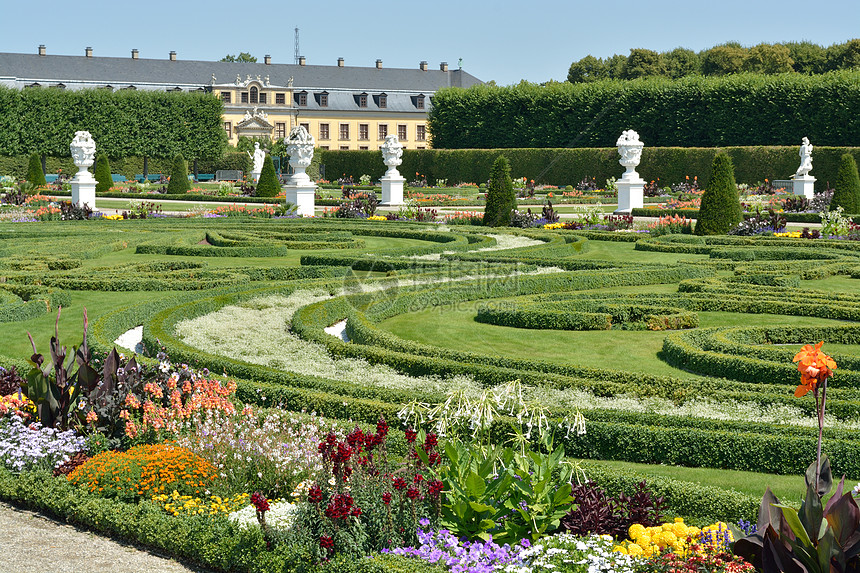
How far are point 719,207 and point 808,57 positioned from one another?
4891 centimetres

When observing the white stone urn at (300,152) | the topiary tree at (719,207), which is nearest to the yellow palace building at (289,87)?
the white stone urn at (300,152)

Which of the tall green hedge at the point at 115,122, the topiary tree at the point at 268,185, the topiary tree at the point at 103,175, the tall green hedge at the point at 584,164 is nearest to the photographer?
the topiary tree at the point at 268,185

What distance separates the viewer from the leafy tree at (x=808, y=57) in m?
61.7

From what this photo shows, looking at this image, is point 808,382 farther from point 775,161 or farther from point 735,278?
point 775,161

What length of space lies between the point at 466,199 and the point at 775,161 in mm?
12194

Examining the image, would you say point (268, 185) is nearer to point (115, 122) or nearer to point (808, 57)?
point (115, 122)

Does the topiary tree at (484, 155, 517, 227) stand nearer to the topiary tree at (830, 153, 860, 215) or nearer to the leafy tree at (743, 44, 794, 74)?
the topiary tree at (830, 153, 860, 215)

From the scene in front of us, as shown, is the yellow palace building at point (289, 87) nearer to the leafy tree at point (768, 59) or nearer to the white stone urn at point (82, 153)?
the leafy tree at point (768, 59)

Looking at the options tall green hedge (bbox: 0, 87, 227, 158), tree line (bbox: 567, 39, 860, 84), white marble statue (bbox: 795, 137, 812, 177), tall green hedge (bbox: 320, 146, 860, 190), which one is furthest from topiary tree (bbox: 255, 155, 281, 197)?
tree line (bbox: 567, 39, 860, 84)

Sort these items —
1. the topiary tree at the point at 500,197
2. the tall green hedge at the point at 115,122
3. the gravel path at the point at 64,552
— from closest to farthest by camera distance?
the gravel path at the point at 64,552 < the topiary tree at the point at 500,197 < the tall green hedge at the point at 115,122

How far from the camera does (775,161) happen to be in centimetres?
3525

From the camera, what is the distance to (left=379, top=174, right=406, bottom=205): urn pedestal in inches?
1099

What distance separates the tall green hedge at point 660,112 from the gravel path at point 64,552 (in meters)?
37.5

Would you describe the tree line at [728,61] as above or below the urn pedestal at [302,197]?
above
